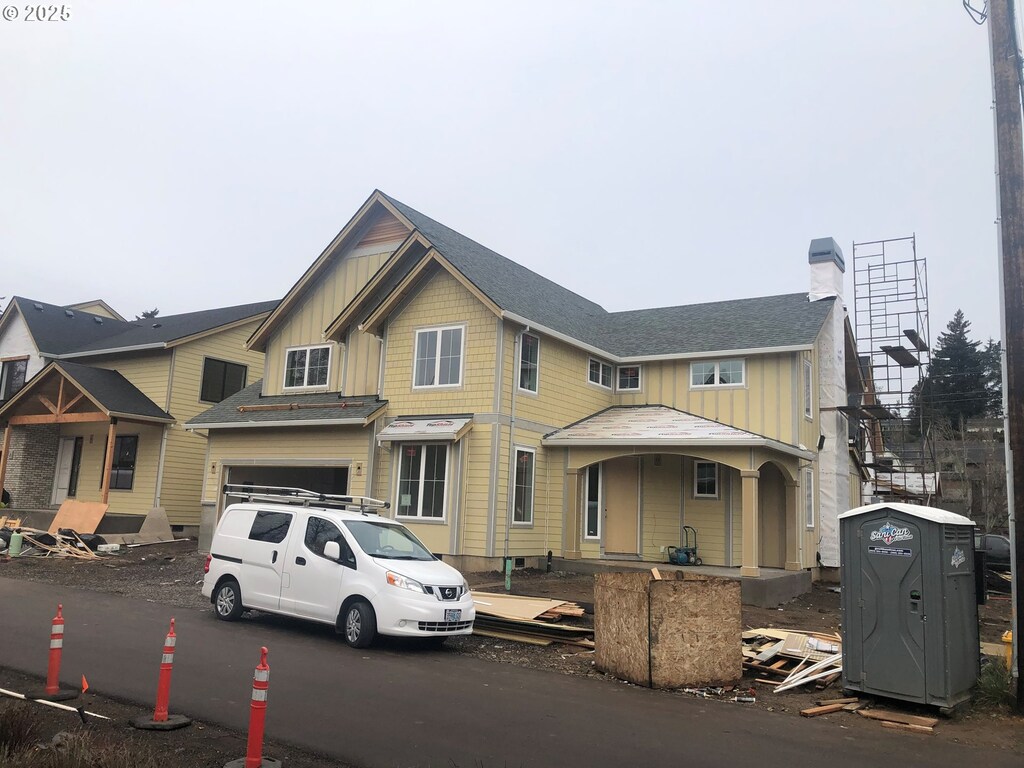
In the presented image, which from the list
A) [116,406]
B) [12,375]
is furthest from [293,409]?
[12,375]

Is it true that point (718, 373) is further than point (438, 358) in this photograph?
Yes

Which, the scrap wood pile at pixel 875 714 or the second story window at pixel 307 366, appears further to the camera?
the second story window at pixel 307 366

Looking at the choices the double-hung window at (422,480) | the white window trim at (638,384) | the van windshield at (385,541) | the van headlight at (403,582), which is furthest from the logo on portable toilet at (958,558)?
the white window trim at (638,384)

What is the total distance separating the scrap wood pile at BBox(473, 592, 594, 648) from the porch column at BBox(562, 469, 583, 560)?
7176 millimetres

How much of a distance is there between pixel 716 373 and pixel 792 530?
174 inches

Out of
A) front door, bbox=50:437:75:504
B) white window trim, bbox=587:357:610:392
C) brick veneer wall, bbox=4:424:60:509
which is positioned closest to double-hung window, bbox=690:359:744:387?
white window trim, bbox=587:357:610:392

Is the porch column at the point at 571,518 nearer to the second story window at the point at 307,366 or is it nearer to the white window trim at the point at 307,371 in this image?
the white window trim at the point at 307,371

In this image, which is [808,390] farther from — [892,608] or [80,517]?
[80,517]

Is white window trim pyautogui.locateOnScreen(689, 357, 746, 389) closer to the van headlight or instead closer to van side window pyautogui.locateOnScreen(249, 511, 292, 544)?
van side window pyautogui.locateOnScreen(249, 511, 292, 544)

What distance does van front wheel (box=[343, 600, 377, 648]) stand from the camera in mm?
10672

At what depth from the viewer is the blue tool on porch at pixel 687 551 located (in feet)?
63.7

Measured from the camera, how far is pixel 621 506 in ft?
68.2

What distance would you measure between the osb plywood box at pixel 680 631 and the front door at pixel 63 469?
25.5 m

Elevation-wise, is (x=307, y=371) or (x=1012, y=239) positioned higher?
(x=307, y=371)
